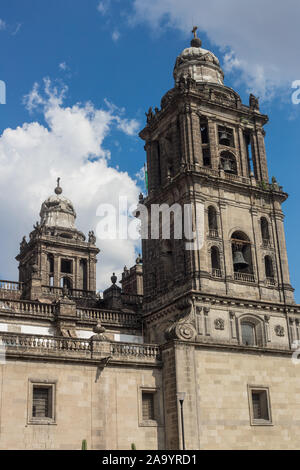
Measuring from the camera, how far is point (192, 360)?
34781 mm

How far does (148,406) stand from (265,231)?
2177 cm

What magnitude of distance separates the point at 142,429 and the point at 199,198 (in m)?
20.4

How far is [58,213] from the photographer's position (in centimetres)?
7000

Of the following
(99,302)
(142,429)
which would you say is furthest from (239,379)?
(99,302)

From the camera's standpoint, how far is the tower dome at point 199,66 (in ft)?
187

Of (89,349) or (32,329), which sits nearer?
(89,349)

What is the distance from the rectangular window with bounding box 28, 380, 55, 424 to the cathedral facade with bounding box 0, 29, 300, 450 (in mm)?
66

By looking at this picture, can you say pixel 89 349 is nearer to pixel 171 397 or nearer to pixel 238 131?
pixel 171 397

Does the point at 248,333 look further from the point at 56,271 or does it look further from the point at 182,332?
the point at 56,271

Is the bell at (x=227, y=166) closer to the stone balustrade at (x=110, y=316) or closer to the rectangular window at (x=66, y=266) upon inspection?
the stone balustrade at (x=110, y=316)

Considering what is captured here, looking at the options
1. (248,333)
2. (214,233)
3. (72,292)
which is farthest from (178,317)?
(72,292)

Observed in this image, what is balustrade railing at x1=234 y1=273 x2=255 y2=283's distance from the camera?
4847cm

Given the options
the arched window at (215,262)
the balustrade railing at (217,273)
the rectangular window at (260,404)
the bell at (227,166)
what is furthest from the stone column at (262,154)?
the rectangular window at (260,404)

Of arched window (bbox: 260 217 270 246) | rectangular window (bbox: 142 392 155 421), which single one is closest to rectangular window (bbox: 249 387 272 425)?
rectangular window (bbox: 142 392 155 421)
